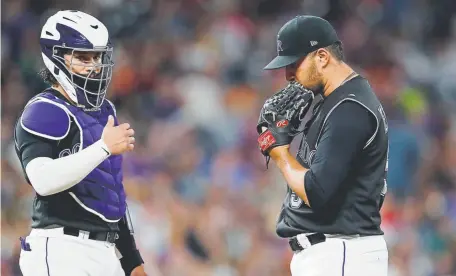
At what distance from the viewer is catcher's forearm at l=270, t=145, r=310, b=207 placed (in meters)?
4.02

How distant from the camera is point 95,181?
163 inches

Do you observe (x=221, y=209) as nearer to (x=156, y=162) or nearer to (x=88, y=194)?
(x=156, y=162)

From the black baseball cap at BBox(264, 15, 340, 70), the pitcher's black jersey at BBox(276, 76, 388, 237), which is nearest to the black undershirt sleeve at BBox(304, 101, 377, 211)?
the pitcher's black jersey at BBox(276, 76, 388, 237)

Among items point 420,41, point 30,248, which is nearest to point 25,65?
point 420,41

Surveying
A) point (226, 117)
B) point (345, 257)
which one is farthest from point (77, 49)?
point (226, 117)

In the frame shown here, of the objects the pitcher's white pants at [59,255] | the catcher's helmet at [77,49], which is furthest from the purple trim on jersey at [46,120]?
the pitcher's white pants at [59,255]

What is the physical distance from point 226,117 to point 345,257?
520 cm

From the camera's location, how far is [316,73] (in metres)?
4.19

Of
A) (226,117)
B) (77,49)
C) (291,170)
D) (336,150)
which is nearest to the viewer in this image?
(336,150)

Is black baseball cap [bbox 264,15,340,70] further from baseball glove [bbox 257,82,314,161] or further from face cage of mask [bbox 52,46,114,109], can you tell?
face cage of mask [bbox 52,46,114,109]

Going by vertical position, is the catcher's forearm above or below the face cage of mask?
below

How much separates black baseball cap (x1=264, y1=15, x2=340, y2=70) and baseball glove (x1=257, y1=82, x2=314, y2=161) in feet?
0.47

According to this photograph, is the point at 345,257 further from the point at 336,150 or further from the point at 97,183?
the point at 97,183

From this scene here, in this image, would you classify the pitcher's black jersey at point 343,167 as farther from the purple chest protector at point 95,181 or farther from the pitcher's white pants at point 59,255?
the pitcher's white pants at point 59,255
